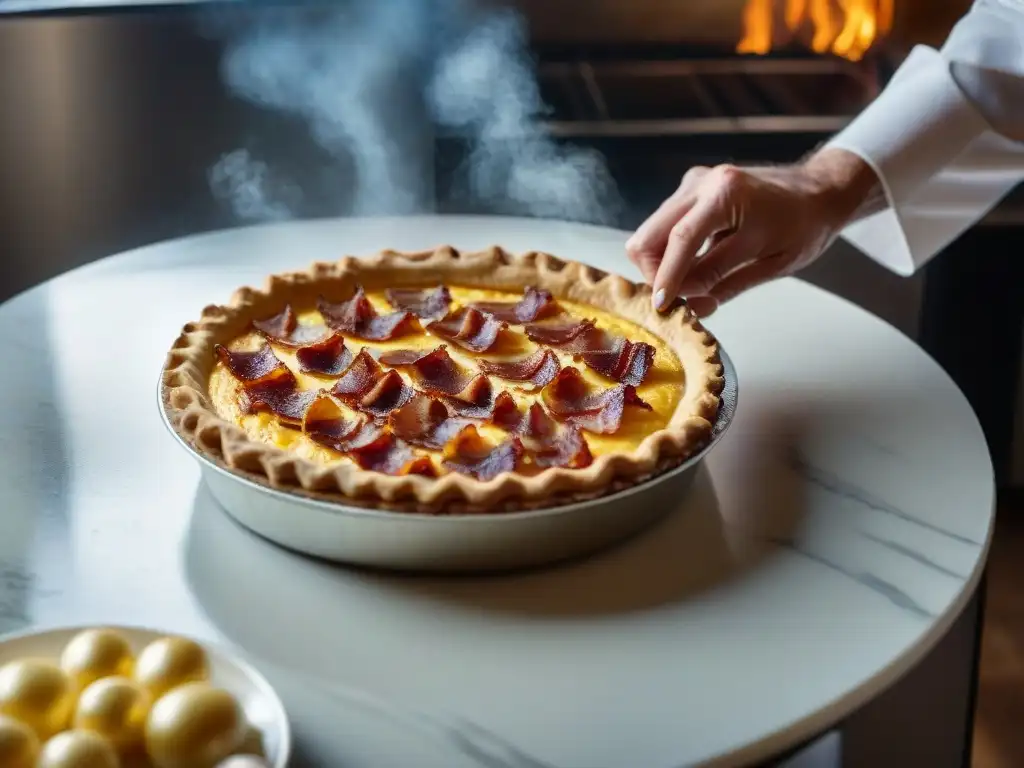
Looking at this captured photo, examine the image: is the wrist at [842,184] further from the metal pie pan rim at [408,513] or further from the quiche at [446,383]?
the metal pie pan rim at [408,513]

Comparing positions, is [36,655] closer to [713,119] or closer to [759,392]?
[759,392]

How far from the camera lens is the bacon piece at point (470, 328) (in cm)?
152

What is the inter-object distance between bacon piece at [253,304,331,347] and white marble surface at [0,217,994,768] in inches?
6.5

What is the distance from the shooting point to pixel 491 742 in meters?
0.95

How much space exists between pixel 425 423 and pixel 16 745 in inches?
22.9

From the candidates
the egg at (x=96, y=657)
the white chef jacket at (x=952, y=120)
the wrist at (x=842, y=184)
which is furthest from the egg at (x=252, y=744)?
the white chef jacket at (x=952, y=120)

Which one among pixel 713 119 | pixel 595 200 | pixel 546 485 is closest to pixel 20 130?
pixel 595 200

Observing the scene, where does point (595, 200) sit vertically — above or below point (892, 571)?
below

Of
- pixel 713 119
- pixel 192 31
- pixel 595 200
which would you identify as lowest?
pixel 595 200

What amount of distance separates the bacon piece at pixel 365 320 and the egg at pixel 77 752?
78cm

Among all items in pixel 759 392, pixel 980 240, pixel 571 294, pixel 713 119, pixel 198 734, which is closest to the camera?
pixel 198 734

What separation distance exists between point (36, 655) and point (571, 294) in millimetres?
934

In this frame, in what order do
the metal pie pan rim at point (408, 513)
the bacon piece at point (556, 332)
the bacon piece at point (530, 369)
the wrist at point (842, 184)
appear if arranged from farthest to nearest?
the wrist at point (842, 184)
the bacon piece at point (556, 332)
the bacon piece at point (530, 369)
the metal pie pan rim at point (408, 513)

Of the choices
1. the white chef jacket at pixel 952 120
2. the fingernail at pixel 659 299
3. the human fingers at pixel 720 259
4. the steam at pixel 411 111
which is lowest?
the steam at pixel 411 111
